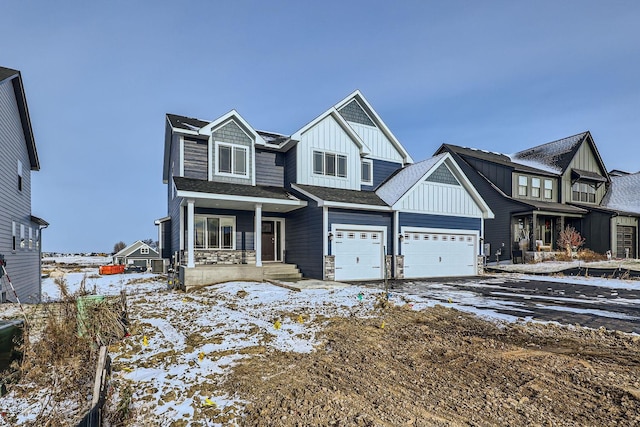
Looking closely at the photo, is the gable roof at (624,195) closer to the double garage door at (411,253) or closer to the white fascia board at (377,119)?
the double garage door at (411,253)

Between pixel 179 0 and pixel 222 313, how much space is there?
1216cm

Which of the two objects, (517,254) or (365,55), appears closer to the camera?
(365,55)

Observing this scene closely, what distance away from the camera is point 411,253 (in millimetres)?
15945

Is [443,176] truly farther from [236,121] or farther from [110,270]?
[110,270]

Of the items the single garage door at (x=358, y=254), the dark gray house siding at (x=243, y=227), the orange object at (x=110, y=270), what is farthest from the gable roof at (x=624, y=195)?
the orange object at (x=110, y=270)

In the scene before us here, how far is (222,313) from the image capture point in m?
7.98

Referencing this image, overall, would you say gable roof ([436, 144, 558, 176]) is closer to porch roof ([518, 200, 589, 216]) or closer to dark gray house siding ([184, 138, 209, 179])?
porch roof ([518, 200, 589, 216])

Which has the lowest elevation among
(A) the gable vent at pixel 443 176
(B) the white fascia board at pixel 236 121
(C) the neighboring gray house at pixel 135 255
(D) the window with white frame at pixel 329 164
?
(C) the neighboring gray house at pixel 135 255

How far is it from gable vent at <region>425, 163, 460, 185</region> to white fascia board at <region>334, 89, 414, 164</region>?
3.37 meters

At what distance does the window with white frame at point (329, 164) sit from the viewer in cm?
1633

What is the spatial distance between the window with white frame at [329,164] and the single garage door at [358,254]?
144 inches

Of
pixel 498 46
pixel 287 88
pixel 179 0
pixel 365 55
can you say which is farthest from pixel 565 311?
pixel 287 88

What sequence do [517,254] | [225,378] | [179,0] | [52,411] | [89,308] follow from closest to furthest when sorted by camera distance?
[52,411], [225,378], [89,308], [179,0], [517,254]

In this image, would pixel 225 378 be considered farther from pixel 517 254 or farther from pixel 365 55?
pixel 517 254
